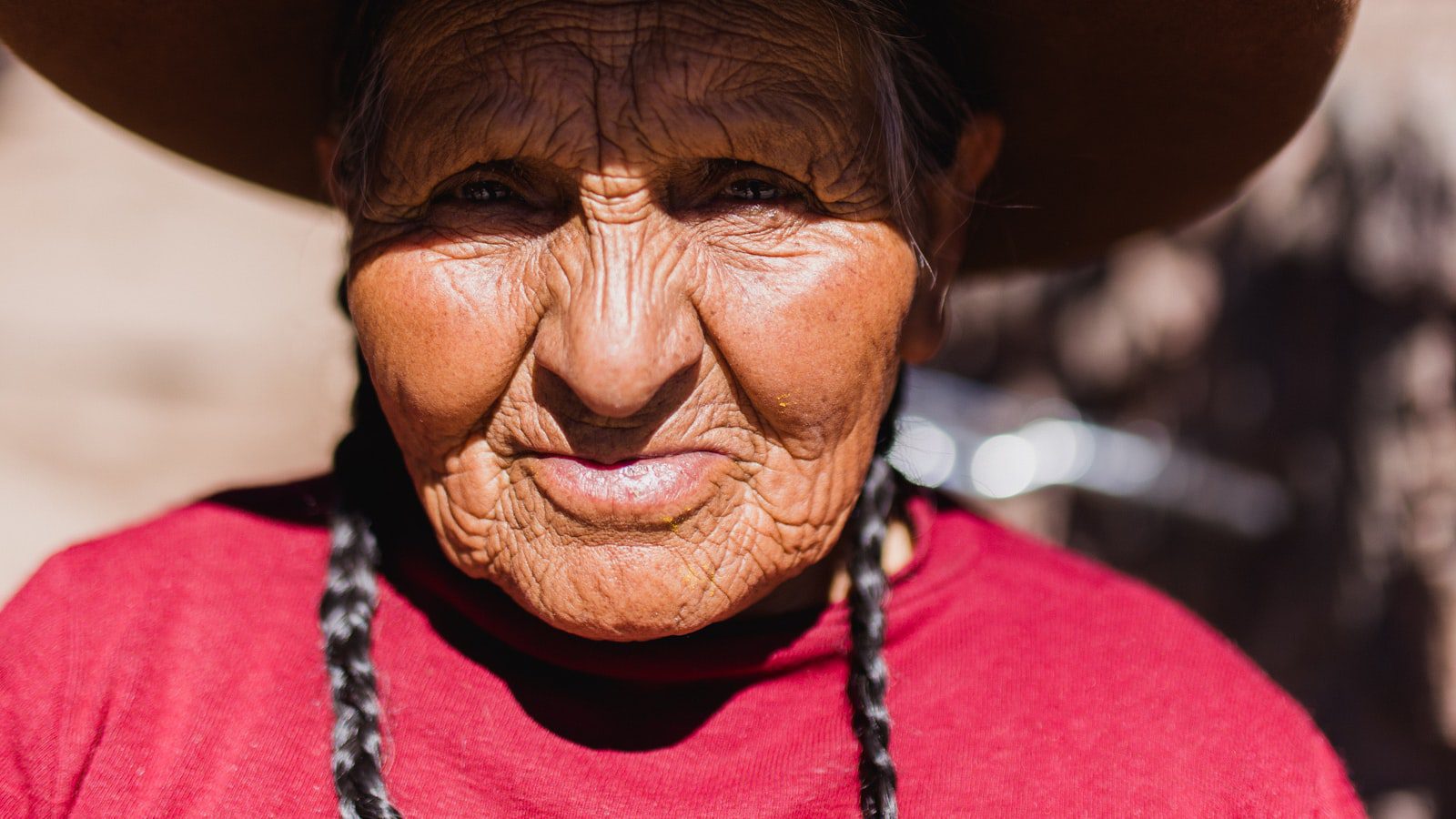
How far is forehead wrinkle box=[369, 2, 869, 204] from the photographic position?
1.49 metres

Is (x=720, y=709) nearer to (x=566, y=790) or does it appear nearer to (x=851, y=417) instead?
(x=566, y=790)

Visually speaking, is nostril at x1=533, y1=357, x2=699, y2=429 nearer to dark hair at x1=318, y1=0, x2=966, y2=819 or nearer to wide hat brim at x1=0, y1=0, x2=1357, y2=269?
dark hair at x1=318, y1=0, x2=966, y2=819

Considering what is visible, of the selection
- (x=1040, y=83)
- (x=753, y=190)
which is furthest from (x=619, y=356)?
(x=1040, y=83)

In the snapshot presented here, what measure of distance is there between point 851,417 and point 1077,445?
2.05 metres

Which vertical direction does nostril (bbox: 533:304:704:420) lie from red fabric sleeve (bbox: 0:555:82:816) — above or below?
above

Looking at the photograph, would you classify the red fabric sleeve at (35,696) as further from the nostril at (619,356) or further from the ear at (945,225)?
the ear at (945,225)

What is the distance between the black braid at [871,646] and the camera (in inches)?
64.8

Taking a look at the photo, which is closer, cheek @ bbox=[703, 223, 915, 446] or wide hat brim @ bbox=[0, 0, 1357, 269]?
cheek @ bbox=[703, 223, 915, 446]

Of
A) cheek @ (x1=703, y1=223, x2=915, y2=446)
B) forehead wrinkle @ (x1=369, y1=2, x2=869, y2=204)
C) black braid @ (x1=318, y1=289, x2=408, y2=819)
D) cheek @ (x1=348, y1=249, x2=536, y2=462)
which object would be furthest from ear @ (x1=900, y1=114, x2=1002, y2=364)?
black braid @ (x1=318, y1=289, x2=408, y2=819)

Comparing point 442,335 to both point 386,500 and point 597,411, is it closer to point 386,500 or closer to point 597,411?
point 597,411

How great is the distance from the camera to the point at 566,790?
5.44 ft

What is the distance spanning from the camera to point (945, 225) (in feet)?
6.17

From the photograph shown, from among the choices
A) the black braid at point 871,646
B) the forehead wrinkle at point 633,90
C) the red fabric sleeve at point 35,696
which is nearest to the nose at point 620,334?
the forehead wrinkle at point 633,90

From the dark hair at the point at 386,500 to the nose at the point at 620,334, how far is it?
378 mm
